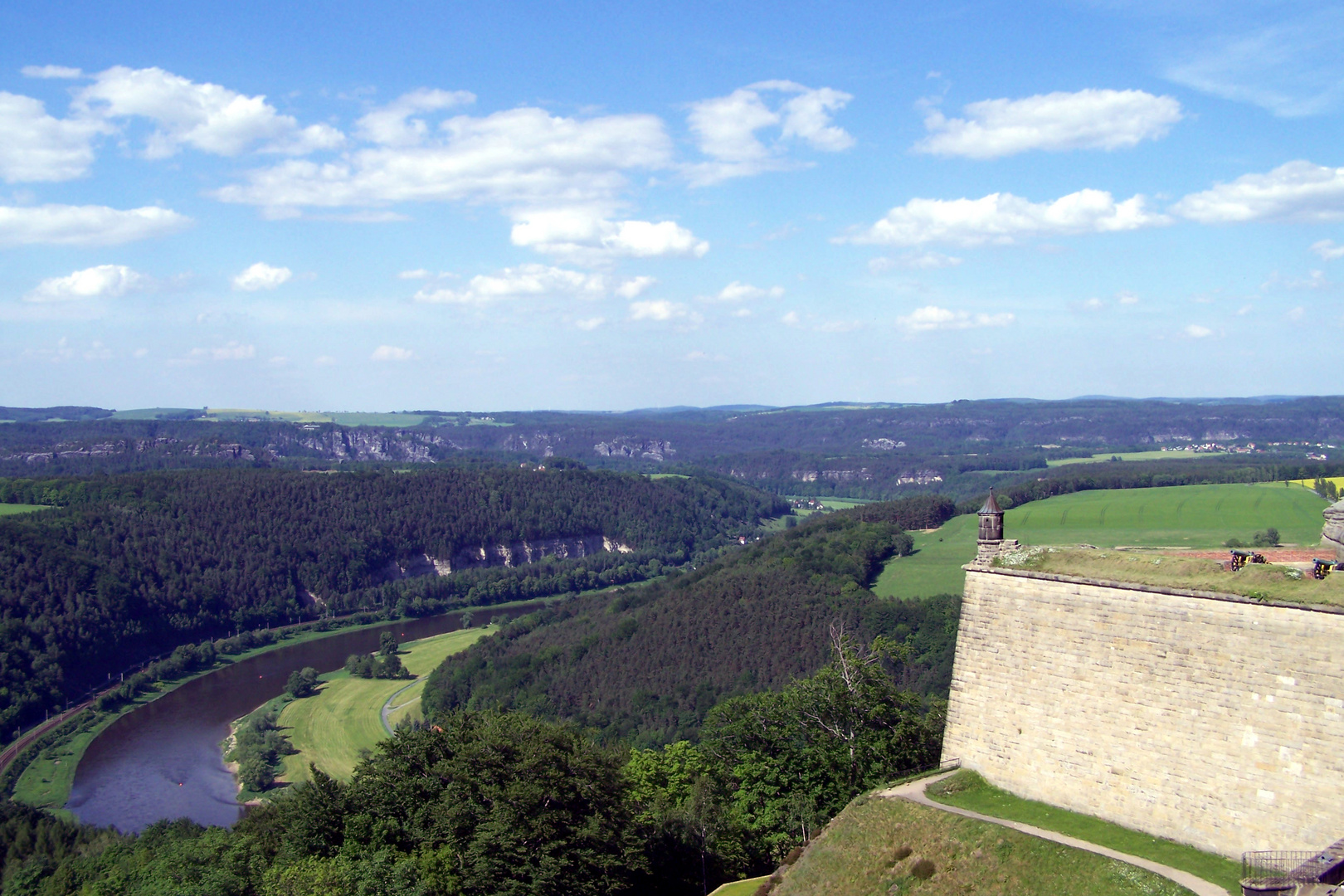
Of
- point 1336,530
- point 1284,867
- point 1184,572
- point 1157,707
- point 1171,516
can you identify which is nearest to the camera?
point 1284,867

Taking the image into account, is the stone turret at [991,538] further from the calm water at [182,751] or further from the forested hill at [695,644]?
the calm water at [182,751]

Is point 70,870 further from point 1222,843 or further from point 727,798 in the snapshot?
point 1222,843

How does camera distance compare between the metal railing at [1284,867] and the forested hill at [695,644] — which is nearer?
the metal railing at [1284,867]

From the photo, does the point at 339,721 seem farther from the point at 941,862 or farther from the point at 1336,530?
the point at 1336,530

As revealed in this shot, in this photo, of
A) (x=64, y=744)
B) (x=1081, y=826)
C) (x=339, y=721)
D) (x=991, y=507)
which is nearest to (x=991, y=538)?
(x=991, y=507)

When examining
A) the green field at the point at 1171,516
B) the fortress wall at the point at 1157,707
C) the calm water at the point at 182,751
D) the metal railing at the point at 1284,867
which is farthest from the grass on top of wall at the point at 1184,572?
the calm water at the point at 182,751

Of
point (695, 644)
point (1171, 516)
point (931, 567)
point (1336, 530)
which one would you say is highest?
point (1336, 530)
